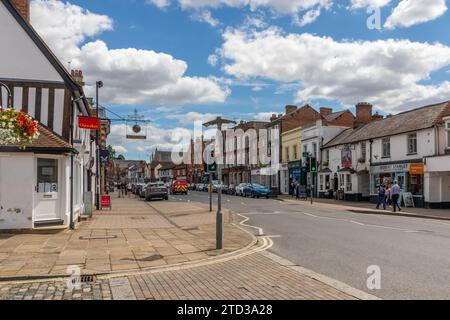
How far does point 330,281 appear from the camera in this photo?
26.8 feet

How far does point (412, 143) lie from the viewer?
32.3 m

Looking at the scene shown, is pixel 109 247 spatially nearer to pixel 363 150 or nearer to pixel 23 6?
pixel 23 6

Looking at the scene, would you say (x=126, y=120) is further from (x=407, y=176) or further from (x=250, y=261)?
(x=250, y=261)

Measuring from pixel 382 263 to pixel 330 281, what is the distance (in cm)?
223

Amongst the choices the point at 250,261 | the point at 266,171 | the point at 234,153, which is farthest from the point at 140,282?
the point at 234,153

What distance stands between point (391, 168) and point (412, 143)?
2.71 m

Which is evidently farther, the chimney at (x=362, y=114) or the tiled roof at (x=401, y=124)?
the chimney at (x=362, y=114)

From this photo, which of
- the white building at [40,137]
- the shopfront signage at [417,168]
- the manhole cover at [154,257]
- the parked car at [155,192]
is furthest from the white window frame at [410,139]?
the manhole cover at [154,257]

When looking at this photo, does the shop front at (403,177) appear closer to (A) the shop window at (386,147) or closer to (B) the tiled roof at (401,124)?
(A) the shop window at (386,147)

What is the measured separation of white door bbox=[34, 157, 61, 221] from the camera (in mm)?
15258

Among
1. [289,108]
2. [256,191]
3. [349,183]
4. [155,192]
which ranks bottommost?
[256,191]

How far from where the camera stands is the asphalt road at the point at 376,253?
781cm

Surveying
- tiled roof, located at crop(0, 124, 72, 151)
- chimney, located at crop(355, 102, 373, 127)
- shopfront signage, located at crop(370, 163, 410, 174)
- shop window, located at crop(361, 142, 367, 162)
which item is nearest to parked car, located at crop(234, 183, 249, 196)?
chimney, located at crop(355, 102, 373, 127)

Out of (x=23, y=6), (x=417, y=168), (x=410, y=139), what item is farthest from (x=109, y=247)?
(x=410, y=139)
